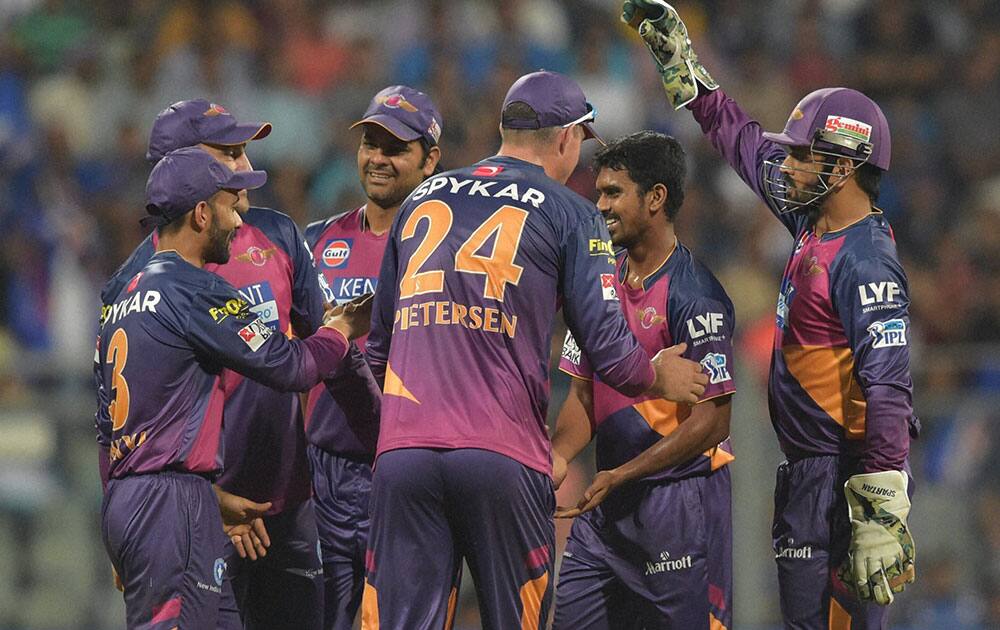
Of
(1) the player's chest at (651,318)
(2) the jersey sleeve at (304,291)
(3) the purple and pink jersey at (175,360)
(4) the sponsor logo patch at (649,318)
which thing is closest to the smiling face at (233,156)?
(2) the jersey sleeve at (304,291)

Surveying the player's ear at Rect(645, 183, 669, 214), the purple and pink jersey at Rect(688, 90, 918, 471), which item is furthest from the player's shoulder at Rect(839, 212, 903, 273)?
the player's ear at Rect(645, 183, 669, 214)

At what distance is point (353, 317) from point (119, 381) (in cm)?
109

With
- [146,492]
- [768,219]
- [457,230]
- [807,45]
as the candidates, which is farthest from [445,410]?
[807,45]

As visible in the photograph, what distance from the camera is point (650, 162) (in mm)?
7062

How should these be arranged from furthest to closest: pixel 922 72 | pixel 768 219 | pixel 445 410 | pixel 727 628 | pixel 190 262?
1. pixel 922 72
2. pixel 768 219
3. pixel 727 628
4. pixel 190 262
5. pixel 445 410

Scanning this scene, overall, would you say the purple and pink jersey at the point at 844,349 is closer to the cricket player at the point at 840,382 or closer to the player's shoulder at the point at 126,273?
the cricket player at the point at 840,382

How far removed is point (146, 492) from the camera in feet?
20.1

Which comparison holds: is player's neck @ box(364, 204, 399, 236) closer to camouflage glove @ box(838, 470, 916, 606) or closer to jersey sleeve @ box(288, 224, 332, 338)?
jersey sleeve @ box(288, 224, 332, 338)

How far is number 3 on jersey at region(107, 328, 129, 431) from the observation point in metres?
6.17

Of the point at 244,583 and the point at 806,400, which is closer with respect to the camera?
the point at 806,400

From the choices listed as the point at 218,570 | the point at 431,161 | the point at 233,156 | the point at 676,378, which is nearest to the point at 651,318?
the point at 676,378

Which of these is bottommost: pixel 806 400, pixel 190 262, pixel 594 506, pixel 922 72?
pixel 594 506

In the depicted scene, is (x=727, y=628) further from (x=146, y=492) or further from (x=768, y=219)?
(x=768, y=219)

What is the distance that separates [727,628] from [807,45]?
8.92 meters
